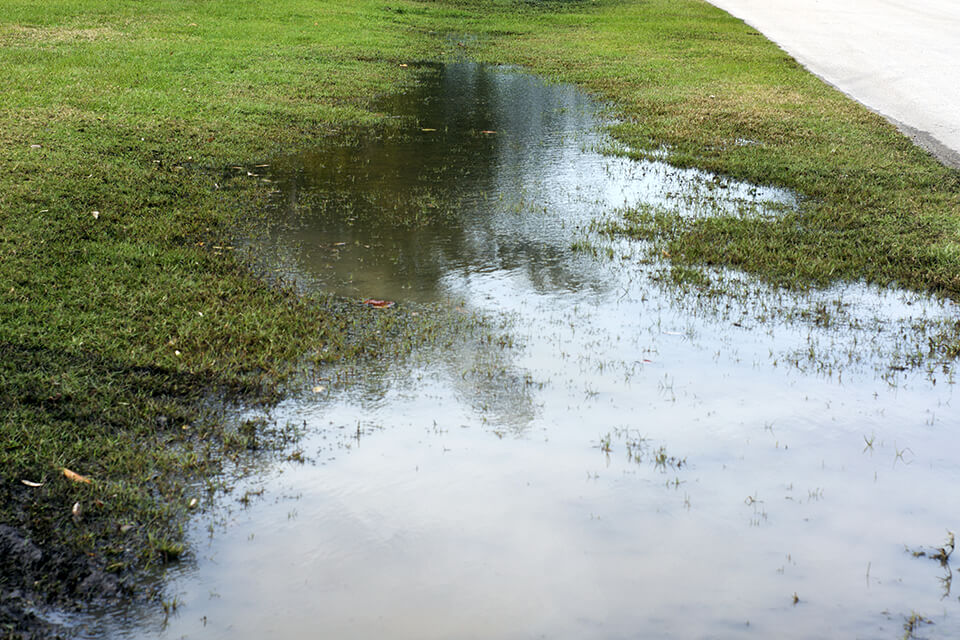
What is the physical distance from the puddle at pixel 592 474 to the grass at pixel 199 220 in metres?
0.44

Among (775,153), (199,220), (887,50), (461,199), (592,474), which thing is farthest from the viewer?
(887,50)

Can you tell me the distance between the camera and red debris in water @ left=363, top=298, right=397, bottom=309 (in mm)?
6578

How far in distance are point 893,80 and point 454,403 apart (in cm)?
1488

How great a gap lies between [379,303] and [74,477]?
2766 mm

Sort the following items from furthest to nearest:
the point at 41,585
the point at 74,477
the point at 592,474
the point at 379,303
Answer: the point at 379,303, the point at 592,474, the point at 74,477, the point at 41,585

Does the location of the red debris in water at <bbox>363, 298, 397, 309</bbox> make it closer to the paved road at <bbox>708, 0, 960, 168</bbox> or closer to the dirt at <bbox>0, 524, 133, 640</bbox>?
the dirt at <bbox>0, 524, 133, 640</bbox>

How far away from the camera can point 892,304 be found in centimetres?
689

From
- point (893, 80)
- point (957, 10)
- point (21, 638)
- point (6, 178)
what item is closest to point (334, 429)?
point (21, 638)

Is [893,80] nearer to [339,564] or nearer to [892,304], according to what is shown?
[892,304]

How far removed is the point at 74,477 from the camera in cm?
426

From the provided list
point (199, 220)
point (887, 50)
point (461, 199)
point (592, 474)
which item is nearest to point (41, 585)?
point (592, 474)

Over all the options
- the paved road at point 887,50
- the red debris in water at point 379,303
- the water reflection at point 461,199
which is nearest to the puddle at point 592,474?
the water reflection at point 461,199

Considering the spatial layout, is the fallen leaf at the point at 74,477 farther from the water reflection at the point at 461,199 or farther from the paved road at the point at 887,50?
the paved road at the point at 887,50

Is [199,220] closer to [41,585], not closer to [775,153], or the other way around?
[41,585]
